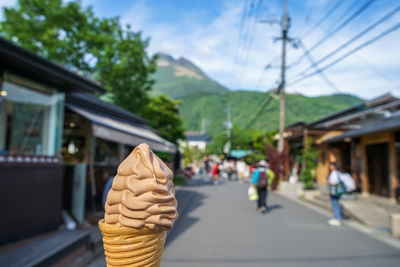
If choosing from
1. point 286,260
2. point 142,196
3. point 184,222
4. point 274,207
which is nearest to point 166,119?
point 274,207

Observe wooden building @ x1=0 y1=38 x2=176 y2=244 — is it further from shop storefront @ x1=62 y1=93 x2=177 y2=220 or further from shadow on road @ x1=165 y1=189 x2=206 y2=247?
shadow on road @ x1=165 y1=189 x2=206 y2=247

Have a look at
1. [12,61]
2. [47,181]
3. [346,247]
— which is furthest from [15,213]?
[346,247]

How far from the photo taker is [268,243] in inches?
266

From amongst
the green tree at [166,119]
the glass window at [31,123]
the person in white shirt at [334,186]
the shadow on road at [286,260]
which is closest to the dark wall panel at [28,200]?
the glass window at [31,123]

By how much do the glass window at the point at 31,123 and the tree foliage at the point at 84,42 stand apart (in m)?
8.45

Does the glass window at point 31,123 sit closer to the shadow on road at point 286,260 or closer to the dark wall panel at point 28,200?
the dark wall panel at point 28,200

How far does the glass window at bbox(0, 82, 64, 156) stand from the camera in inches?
271

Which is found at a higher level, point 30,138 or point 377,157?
point 30,138

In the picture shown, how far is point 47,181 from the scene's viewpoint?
22.4 ft

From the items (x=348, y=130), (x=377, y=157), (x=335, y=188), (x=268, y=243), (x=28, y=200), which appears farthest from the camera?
(x=348, y=130)

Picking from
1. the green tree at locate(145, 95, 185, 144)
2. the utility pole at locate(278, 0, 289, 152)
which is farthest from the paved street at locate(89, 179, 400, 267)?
the green tree at locate(145, 95, 185, 144)

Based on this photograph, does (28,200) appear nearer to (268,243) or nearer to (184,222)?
(184,222)

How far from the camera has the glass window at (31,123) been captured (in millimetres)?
6875

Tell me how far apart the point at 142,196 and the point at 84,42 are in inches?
650
